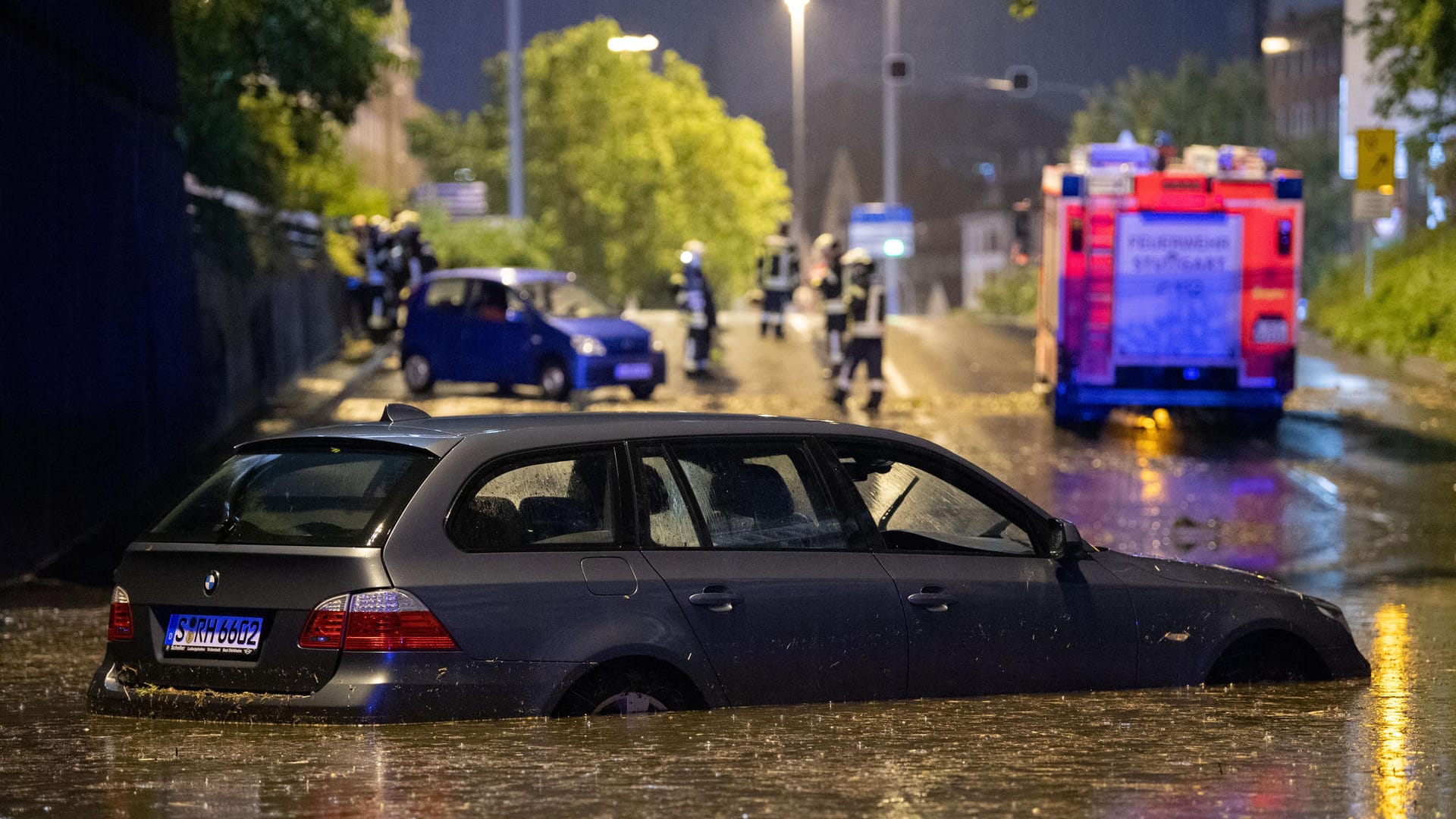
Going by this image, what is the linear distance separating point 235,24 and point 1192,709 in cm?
1699

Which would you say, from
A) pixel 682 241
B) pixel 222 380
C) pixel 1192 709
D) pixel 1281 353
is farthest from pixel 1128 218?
pixel 682 241

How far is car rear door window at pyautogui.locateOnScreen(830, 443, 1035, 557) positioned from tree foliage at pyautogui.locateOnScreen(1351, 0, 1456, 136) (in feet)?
67.4

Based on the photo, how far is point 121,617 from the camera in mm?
6215

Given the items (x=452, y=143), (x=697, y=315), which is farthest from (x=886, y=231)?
(x=452, y=143)

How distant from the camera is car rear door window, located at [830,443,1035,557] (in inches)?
261

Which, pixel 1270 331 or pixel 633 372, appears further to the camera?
pixel 633 372

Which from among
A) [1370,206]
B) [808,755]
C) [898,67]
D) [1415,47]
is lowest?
[808,755]

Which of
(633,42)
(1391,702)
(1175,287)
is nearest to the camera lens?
(1391,702)

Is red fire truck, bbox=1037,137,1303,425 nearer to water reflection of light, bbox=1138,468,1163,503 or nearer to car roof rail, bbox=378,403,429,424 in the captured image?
water reflection of light, bbox=1138,468,1163,503

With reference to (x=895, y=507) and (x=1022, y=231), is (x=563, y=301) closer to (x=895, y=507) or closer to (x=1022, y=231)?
(x=1022, y=231)

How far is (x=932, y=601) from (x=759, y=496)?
0.68 m

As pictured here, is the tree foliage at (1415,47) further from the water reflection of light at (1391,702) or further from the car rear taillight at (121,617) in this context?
the car rear taillight at (121,617)

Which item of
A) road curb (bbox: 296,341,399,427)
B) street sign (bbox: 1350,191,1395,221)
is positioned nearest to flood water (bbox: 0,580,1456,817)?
road curb (bbox: 296,341,399,427)

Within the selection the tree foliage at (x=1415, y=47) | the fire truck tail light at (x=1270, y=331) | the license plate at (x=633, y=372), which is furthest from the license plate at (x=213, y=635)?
the tree foliage at (x=1415, y=47)
